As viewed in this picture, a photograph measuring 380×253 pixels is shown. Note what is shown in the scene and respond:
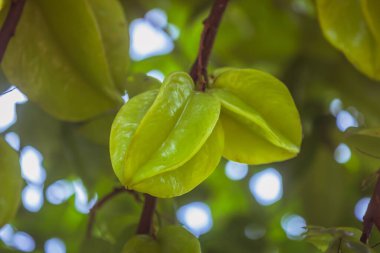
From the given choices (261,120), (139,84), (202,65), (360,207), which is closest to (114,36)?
(139,84)

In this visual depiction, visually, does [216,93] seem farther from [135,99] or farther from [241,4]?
[241,4]

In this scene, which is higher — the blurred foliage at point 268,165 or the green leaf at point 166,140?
the green leaf at point 166,140

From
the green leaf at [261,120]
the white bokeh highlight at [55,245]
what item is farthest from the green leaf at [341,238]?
the white bokeh highlight at [55,245]

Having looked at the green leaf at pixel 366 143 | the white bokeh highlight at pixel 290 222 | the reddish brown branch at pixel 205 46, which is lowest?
the white bokeh highlight at pixel 290 222

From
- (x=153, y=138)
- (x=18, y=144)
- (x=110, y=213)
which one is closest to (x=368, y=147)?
(x=153, y=138)

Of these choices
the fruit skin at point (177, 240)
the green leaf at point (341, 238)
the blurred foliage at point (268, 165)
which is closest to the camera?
the green leaf at point (341, 238)

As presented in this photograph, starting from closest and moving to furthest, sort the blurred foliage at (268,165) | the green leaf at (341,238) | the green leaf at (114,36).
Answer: the green leaf at (341,238)
the green leaf at (114,36)
the blurred foliage at (268,165)

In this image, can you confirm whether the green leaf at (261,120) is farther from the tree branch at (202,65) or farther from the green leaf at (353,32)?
the green leaf at (353,32)
